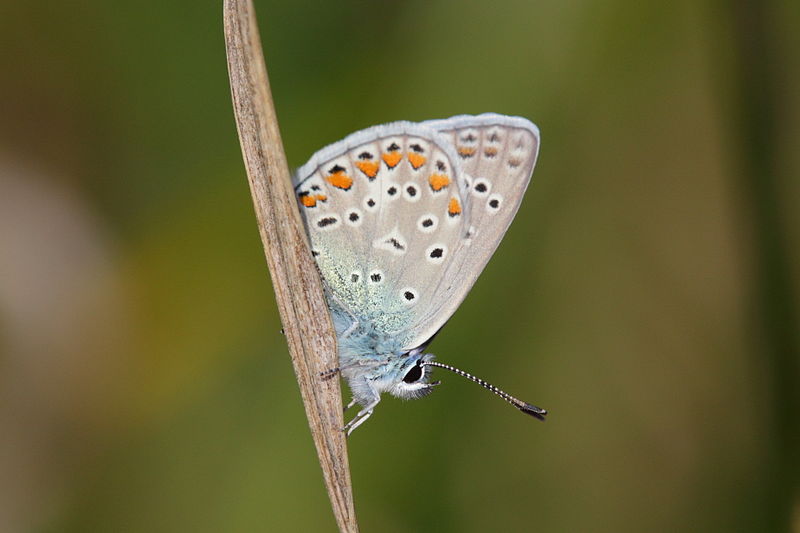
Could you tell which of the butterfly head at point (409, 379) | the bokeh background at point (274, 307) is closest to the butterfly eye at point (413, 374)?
the butterfly head at point (409, 379)

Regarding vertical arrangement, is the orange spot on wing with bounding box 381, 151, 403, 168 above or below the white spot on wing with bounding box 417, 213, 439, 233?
above

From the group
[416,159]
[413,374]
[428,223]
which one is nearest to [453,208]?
[428,223]

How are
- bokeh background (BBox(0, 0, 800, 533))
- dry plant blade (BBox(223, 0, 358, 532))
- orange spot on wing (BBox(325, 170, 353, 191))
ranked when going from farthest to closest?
bokeh background (BBox(0, 0, 800, 533)) → orange spot on wing (BBox(325, 170, 353, 191)) → dry plant blade (BBox(223, 0, 358, 532))

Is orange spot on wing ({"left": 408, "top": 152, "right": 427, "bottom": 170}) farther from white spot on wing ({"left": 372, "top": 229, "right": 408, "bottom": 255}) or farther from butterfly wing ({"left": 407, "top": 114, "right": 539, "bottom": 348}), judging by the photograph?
white spot on wing ({"left": 372, "top": 229, "right": 408, "bottom": 255})

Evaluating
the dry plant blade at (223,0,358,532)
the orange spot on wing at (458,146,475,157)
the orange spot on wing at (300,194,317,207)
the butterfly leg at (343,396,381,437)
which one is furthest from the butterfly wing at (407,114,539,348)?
the dry plant blade at (223,0,358,532)
